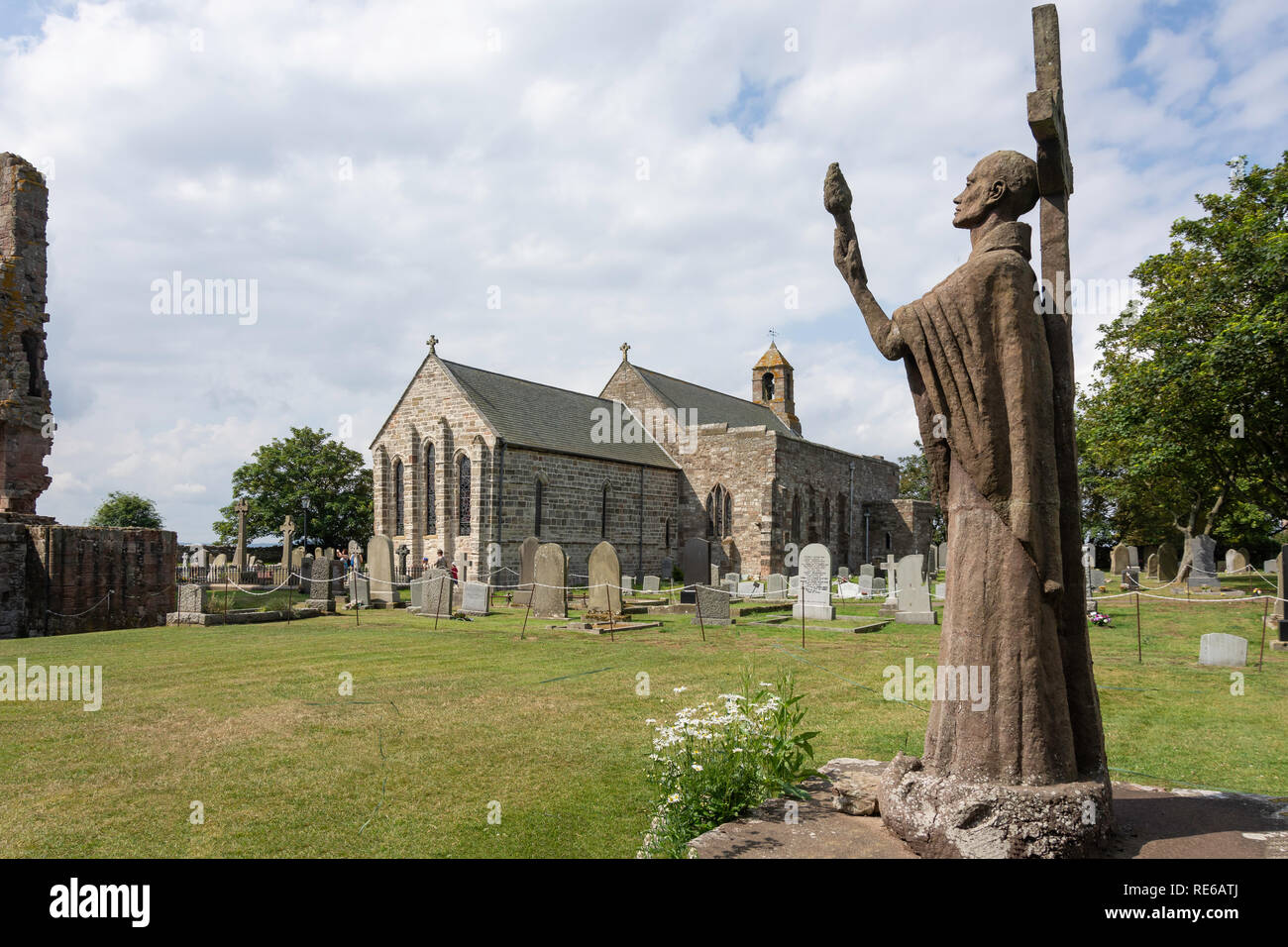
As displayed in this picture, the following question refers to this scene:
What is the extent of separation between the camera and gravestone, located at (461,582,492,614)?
18.8 m

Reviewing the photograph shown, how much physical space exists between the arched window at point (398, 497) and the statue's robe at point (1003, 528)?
88.4ft

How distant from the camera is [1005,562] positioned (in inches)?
148

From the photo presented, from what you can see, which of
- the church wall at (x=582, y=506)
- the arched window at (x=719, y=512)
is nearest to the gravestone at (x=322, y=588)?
the church wall at (x=582, y=506)

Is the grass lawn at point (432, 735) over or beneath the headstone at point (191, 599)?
beneath

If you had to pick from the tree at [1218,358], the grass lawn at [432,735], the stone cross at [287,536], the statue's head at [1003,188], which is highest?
the tree at [1218,358]

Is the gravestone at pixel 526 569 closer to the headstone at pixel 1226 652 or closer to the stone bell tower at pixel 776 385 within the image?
the headstone at pixel 1226 652

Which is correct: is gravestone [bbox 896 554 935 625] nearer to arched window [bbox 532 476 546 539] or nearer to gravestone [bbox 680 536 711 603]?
gravestone [bbox 680 536 711 603]

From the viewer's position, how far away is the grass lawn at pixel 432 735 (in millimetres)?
4938

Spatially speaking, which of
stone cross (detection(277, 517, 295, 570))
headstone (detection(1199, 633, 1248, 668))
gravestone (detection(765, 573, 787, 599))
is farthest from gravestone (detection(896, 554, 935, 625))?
stone cross (detection(277, 517, 295, 570))

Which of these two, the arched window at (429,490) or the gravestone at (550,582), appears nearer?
the gravestone at (550,582)

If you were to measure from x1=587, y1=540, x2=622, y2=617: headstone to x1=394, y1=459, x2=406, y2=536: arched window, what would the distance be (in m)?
13.4

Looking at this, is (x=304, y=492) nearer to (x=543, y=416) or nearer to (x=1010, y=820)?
(x=543, y=416)
